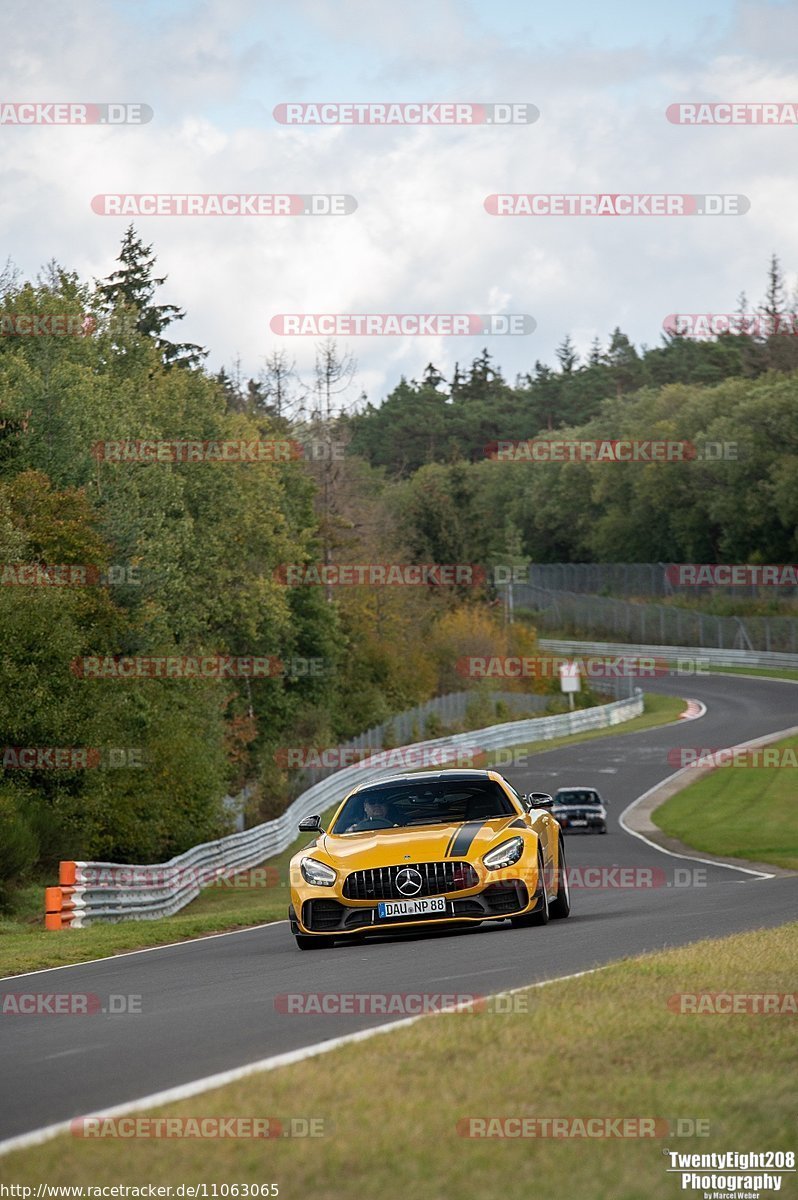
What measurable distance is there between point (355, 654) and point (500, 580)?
27831mm

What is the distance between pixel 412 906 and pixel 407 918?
4.7 inches

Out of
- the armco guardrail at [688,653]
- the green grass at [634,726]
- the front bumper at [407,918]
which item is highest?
the front bumper at [407,918]

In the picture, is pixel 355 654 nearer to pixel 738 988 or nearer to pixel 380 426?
pixel 738 988

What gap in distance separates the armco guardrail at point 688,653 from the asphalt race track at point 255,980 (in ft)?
242

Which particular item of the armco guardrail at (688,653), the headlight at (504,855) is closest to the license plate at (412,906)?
the headlight at (504,855)

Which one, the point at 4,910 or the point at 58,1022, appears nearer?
the point at 58,1022

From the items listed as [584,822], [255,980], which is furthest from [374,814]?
[584,822]

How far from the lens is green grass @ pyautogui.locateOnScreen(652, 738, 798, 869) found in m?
34.3

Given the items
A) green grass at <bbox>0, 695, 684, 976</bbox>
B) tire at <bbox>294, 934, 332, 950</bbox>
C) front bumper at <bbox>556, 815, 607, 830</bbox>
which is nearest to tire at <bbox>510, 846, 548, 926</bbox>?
tire at <bbox>294, 934, 332, 950</bbox>

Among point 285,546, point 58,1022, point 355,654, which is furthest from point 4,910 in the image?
point 355,654

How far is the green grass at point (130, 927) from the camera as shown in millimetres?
16594

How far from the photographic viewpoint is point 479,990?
10.1m

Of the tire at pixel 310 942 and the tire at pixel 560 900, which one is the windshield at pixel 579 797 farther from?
the tire at pixel 310 942

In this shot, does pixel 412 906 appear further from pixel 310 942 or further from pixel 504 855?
pixel 310 942
